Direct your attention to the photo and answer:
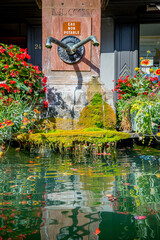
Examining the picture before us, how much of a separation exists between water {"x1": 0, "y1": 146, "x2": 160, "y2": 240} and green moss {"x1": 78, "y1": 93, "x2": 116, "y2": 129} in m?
1.28

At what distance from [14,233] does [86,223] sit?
0.36 m

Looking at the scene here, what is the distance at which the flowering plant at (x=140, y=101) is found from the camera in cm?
356

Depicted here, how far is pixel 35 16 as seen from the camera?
8047mm

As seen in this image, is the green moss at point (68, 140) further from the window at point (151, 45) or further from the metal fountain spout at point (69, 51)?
the window at point (151, 45)

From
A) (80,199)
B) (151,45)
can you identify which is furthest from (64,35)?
(151,45)

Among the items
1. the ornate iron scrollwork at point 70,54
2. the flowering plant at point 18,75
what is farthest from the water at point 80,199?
the ornate iron scrollwork at point 70,54

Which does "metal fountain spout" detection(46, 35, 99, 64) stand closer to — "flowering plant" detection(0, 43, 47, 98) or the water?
"flowering plant" detection(0, 43, 47, 98)

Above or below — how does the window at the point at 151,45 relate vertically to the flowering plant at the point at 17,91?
above

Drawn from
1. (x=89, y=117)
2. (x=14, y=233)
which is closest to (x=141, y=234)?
(x=14, y=233)

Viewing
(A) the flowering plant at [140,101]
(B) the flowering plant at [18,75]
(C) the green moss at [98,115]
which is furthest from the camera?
(C) the green moss at [98,115]

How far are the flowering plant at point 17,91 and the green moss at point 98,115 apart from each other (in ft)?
2.23

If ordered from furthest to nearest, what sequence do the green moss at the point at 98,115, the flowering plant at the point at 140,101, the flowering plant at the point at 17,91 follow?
the green moss at the point at 98,115
the flowering plant at the point at 17,91
the flowering plant at the point at 140,101

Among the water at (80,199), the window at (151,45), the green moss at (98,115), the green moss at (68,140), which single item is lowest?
the water at (80,199)

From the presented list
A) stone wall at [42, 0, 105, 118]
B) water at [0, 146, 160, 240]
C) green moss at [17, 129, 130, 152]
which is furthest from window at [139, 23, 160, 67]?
water at [0, 146, 160, 240]
